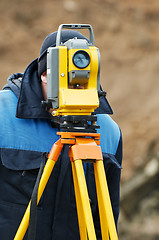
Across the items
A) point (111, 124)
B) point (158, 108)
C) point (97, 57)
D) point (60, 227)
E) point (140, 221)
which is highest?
point (97, 57)

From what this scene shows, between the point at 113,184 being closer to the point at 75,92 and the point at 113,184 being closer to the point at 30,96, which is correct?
the point at 30,96

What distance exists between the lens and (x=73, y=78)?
6.26 ft

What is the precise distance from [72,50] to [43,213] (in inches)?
35.2

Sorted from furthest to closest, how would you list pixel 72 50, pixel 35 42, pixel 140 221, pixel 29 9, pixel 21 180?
1. pixel 29 9
2. pixel 35 42
3. pixel 140 221
4. pixel 21 180
5. pixel 72 50

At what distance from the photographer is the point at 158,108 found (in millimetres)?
7742

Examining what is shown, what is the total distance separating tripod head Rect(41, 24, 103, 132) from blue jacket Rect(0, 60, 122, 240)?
375mm

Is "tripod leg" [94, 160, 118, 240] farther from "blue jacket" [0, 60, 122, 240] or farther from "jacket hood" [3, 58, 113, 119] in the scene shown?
"jacket hood" [3, 58, 113, 119]

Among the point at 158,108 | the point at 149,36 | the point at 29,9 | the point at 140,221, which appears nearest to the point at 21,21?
the point at 29,9

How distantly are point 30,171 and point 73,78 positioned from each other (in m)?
0.62

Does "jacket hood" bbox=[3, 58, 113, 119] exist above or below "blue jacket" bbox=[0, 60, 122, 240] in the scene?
above

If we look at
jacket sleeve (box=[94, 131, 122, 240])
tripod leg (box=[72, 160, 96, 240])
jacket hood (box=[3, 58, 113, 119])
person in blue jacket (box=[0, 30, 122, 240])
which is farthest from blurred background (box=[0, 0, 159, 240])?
tripod leg (box=[72, 160, 96, 240])

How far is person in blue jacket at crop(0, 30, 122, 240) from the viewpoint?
7.30ft

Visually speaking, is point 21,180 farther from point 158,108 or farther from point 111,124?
point 158,108

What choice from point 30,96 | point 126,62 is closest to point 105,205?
point 30,96
